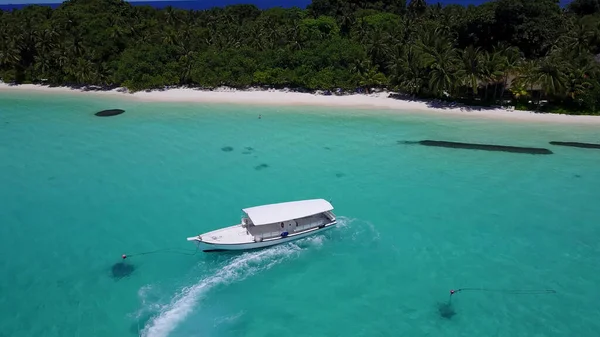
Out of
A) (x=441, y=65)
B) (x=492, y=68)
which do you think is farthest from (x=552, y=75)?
(x=441, y=65)

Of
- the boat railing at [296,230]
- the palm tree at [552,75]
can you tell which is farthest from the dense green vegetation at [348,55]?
the boat railing at [296,230]

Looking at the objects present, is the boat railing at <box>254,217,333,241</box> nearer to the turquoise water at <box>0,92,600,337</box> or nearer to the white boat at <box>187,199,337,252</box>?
the white boat at <box>187,199,337,252</box>

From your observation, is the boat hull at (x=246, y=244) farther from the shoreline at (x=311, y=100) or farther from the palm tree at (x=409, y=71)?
the palm tree at (x=409, y=71)

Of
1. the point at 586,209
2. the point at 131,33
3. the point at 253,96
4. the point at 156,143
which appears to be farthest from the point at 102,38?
the point at 586,209

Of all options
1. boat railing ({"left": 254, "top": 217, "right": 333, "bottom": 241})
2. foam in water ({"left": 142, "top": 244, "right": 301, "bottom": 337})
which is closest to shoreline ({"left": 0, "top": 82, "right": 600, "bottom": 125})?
boat railing ({"left": 254, "top": 217, "right": 333, "bottom": 241})

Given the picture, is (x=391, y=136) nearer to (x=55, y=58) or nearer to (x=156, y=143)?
(x=156, y=143)
